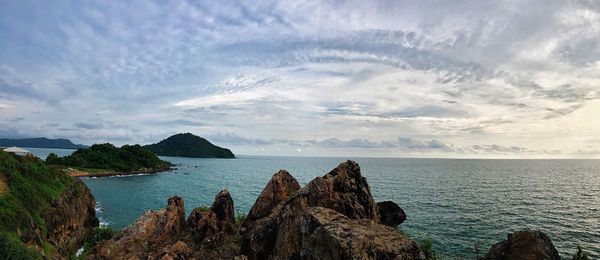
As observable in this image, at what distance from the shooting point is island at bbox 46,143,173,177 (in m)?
145

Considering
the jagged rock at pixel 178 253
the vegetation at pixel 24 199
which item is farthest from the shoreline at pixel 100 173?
the jagged rock at pixel 178 253

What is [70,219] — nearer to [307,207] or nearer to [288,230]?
[288,230]

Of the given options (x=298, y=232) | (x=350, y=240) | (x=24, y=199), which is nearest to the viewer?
(x=350, y=240)

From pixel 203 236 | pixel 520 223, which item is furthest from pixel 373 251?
pixel 520 223

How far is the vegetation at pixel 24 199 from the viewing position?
75.4ft

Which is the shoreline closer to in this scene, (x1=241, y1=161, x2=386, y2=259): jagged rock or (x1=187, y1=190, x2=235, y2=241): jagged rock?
(x1=187, y1=190, x2=235, y2=241): jagged rock

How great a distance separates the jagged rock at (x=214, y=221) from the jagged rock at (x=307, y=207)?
465 cm

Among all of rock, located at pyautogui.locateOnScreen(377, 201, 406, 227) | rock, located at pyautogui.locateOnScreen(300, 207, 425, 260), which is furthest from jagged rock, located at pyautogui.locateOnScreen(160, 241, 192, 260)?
rock, located at pyautogui.locateOnScreen(377, 201, 406, 227)

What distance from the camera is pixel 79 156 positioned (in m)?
158

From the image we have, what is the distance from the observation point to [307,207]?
741 inches

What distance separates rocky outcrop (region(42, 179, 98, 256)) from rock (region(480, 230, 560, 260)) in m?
38.2

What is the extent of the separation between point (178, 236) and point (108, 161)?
516ft

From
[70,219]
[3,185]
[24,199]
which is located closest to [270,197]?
[24,199]

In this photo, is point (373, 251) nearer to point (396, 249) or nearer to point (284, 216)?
point (396, 249)
